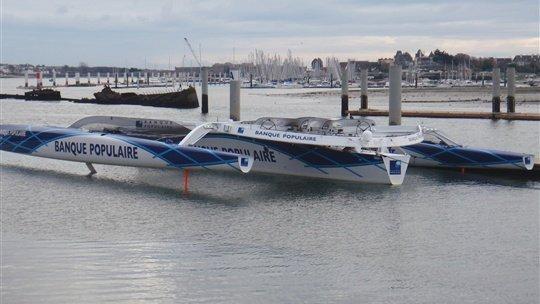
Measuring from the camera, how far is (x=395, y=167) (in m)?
20.3

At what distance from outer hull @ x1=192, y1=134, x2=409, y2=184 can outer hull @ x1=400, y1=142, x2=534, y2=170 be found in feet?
8.69

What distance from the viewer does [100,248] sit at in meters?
13.4

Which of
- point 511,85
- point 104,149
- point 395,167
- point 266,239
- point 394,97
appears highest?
point 511,85

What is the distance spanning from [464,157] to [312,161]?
4.41m

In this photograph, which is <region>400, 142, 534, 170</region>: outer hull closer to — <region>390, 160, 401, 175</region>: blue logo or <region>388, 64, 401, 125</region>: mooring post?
<region>390, 160, 401, 175</region>: blue logo

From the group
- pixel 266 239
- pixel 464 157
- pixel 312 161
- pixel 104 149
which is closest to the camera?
pixel 266 239

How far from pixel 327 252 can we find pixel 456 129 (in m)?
28.4

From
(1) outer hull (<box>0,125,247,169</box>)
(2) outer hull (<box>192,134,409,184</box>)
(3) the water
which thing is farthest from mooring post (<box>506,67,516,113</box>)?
(1) outer hull (<box>0,125,247,169</box>)

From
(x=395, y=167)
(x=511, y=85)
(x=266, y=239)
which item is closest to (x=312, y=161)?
(x=395, y=167)

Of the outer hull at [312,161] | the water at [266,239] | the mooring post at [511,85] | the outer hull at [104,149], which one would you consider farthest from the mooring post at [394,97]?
the outer hull at [104,149]

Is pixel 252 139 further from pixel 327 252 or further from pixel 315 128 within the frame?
pixel 327 252

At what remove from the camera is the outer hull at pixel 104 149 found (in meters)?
20.6

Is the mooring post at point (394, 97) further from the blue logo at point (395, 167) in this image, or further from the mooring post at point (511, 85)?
the blue logo at point (395, 167)

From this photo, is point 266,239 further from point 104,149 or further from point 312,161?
point 104,149
